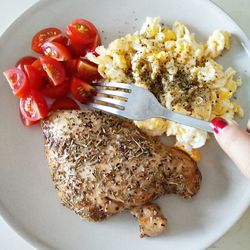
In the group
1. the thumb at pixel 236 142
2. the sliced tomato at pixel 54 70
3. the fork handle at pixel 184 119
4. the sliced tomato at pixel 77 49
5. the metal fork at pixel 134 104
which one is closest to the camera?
the thumb at pixel 236 142

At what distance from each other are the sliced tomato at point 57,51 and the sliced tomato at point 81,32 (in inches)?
2.9

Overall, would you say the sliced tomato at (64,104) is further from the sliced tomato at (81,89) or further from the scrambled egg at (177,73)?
the scrambled egg at (177,73)

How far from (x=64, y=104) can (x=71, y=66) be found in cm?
19

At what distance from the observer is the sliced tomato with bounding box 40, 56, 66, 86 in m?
2.34

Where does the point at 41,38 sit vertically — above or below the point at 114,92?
above

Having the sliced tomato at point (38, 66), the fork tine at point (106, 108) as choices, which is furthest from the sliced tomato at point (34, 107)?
the fork tine at point (106, 108)

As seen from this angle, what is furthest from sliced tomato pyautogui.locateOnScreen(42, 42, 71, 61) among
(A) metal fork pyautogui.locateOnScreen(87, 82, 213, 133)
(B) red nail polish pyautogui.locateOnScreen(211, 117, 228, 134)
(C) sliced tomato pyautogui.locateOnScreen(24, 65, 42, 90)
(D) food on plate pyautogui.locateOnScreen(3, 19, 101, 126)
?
(B) red nail polish pyautogui.locateOnScreen(211, 117, 228, 134)

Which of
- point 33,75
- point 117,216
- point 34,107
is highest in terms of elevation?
point 33,75

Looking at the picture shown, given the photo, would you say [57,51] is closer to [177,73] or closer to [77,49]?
[77,49]

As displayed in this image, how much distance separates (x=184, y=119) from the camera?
7.16 ft

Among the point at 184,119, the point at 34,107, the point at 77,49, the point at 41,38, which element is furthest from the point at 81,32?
the point at 184,119

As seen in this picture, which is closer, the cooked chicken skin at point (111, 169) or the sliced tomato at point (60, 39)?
the cooked chicken skin at point (111, 169)

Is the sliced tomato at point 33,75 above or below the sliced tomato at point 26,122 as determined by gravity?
above

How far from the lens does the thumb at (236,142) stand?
1947mm
